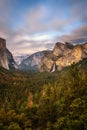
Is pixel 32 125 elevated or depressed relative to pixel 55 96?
depressed

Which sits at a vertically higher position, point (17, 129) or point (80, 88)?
point (80, 88)

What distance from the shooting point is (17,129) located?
75625 millimetres

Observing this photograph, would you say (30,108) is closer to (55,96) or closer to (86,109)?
(55,96)

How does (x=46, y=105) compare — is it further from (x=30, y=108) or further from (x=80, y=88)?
(x=80, y=88)

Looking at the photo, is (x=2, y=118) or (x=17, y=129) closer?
(x=17, y=129)

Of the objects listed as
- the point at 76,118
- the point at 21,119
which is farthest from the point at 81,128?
the point at 21,119

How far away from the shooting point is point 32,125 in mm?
95500

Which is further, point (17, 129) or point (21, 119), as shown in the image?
point (21, 119)

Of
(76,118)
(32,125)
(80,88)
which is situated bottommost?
(32,125)

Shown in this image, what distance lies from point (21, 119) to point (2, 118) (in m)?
6.96

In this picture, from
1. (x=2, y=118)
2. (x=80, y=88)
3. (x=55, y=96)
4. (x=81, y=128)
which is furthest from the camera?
(x=55, y=96)

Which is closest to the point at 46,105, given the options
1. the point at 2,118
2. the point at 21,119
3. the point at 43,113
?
the point at 43,113

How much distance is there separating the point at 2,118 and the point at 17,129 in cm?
1444

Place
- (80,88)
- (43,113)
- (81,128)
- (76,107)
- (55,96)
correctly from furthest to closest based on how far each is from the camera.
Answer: (55,96) → (43,113) → (80,88) → (76,107) → (81,128)
